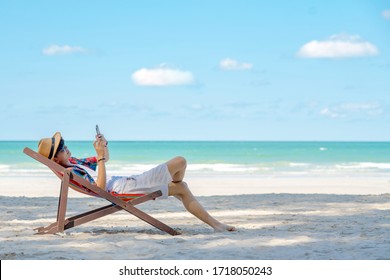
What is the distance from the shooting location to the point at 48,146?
209 inches

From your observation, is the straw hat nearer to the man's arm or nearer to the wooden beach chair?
the wooden beach chair

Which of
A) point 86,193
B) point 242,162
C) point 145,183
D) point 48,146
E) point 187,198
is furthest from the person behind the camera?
point 242,162

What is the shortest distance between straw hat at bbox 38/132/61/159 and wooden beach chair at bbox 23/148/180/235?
8 cm

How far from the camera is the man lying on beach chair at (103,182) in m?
5.33

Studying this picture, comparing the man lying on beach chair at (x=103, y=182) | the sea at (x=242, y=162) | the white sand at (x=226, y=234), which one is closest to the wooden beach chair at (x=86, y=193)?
the man lying on beach chair at (x=103, y=182)

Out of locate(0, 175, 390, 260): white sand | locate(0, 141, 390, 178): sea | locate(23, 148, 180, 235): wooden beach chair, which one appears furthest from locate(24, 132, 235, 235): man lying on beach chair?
locate(0, 141, 390, 178): sea

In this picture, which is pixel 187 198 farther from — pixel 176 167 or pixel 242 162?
pixel 242 162

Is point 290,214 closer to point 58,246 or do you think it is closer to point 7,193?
point 58,246

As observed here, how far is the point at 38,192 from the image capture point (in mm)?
12453

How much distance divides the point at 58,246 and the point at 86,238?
1.51 feet

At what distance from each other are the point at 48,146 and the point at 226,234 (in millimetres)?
1680

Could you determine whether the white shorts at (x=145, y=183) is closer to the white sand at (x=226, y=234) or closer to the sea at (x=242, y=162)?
the white sand at (x=226, y=234)

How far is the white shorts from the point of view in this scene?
5.56 metres

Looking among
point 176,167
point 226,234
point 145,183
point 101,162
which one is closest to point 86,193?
point 101,162
